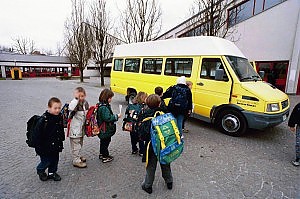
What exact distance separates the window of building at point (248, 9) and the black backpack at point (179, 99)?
36.0 feet

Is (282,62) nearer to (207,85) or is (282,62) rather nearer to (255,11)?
(255,11)

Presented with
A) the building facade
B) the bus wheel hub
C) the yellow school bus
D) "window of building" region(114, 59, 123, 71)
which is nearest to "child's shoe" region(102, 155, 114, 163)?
the yellow school bus

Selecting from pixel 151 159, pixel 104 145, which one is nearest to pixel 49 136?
pixel 104 145

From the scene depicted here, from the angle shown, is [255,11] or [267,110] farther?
[255,11]

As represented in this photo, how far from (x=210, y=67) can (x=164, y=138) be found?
3.71 metres

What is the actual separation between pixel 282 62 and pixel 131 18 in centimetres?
1195

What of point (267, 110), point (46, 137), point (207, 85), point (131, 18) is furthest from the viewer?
point (131, 18)

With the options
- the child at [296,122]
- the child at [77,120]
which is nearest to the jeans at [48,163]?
the child at [77,120]

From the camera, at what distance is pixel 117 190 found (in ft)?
8.80

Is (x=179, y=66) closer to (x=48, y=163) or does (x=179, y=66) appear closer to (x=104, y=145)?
(x=104, y=145)

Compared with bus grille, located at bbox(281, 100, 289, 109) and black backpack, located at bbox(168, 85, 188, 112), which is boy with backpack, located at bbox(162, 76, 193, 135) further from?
bus grille, located at bbox(281, 100, 289, 109)

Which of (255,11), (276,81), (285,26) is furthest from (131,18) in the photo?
(276,81)

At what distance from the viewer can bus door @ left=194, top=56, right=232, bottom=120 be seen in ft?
16.2

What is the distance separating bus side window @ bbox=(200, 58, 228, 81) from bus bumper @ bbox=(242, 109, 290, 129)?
1.19 meters
